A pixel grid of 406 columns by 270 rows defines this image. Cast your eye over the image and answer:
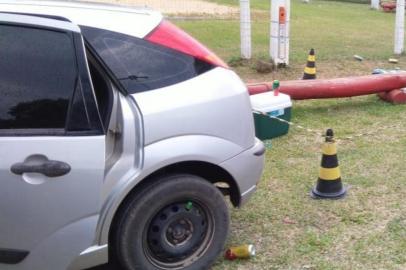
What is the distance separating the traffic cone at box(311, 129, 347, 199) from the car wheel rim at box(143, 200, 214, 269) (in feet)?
4.79

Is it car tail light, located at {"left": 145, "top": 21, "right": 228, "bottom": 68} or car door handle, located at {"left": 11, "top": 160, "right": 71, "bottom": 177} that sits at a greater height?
car tail light, located at {"left": 145, "top": 21, "right": 228, "bottom": 68}

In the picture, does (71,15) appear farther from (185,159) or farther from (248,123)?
(248,123)

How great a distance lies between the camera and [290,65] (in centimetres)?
984

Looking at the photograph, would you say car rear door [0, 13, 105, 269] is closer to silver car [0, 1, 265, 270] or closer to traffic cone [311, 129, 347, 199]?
silver car [0, 1, 265, 270]

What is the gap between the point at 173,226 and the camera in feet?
11.1

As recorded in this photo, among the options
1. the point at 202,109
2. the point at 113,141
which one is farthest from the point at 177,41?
the point at 113,141

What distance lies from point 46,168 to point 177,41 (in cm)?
110

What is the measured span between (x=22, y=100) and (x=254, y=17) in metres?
15.1

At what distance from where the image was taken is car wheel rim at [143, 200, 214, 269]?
332 cm

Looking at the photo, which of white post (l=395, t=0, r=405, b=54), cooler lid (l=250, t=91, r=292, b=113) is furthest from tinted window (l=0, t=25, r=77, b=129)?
white post (l=395, t=0, r=405, b=54)

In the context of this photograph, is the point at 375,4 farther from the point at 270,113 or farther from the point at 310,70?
the point at 270,113

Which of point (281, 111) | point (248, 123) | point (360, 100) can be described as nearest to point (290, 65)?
point (360, 100)

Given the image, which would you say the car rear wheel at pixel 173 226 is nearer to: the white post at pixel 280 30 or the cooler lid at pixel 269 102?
the cooler lid at pixel 269 102

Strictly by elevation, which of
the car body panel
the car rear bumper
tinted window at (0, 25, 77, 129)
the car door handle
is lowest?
the car rear bumper
